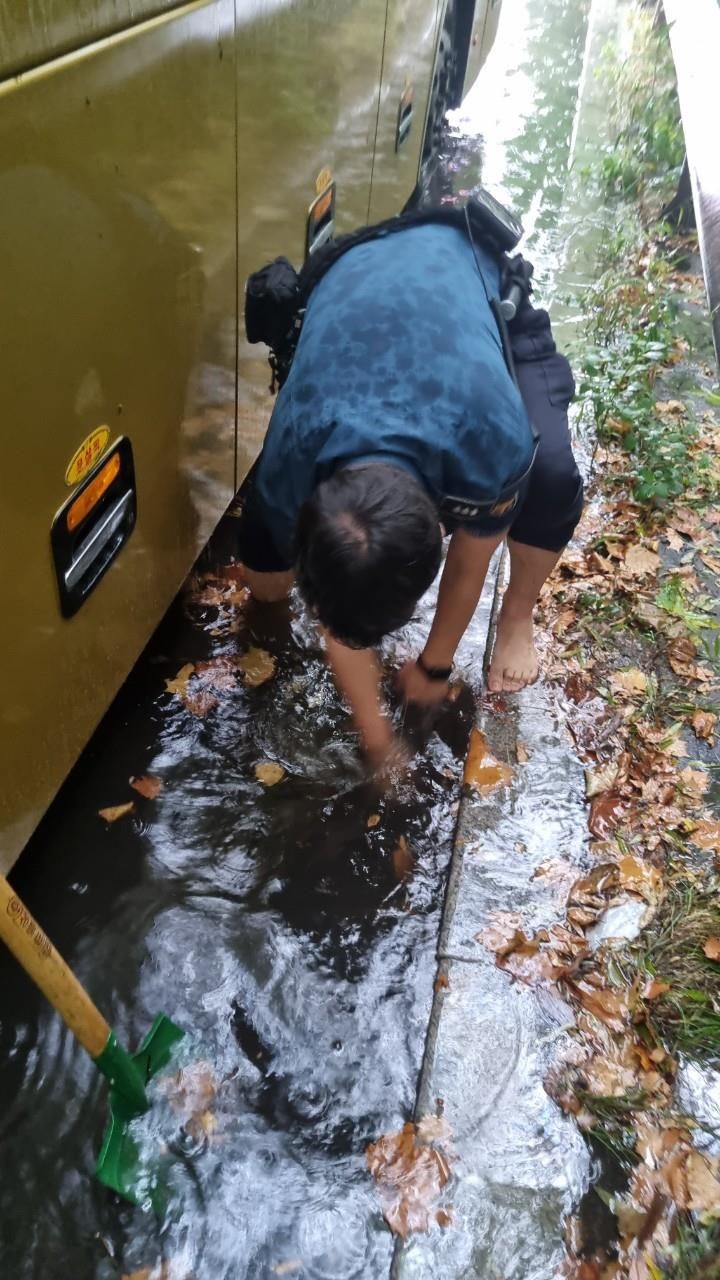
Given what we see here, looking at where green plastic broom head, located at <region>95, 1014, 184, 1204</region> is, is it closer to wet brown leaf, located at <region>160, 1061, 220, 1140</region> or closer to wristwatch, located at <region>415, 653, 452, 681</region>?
wet brown leaf, located at <region>160, 1061, 220, 1140</region>

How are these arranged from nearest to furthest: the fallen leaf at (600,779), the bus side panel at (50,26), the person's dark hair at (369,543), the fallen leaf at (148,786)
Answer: the bus side panel at (50,26) → the person's dark hair at (369,543) → the fallen leaf at (148,786) → the fallen leaf at (600,779)

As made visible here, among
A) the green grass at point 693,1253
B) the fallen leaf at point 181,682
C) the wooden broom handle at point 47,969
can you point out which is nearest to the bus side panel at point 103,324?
the fallen leaf at point 181,682

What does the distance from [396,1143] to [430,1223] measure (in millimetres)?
155

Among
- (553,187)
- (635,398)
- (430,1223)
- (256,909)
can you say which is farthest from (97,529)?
(553,187)

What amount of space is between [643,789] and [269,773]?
1.08 meters

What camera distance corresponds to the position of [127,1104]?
1.80 meters

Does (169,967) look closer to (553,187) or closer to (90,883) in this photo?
(90,883)

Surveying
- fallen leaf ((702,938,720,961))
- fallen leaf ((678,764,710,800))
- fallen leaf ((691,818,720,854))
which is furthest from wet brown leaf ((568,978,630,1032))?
fallen leaf ((678,764,710,800))

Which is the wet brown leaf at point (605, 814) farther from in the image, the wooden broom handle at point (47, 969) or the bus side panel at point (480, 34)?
the bus side panel at point (480, 34)

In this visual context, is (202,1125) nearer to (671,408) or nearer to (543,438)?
(543,438)

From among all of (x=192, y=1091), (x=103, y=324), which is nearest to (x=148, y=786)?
(x=192, y=1091)

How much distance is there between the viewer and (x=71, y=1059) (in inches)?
75.8

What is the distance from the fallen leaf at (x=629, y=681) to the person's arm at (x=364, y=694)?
829mm

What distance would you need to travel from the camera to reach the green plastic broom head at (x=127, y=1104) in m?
1.70
